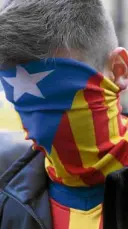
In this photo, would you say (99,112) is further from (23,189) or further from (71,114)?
(23,189)

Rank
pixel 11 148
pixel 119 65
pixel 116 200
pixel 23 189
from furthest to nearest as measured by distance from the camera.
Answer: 1. pixel 11 148
2. pixel 23 189
3. pixel 119 65
4. pixel 116 200

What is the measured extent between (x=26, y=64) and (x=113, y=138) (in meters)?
0.33

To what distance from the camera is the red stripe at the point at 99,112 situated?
1506 mm

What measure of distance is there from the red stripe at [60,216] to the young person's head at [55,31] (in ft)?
1.47

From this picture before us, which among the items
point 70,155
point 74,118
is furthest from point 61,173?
point 74,118

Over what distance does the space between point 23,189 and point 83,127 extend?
33 centimetres

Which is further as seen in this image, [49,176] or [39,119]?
[49,176]

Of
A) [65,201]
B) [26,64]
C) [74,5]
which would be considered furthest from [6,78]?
[65,201]

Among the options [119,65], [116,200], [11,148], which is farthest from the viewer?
[11,148]

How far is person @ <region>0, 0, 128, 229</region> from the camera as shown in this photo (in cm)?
148

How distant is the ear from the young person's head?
0.02 meters

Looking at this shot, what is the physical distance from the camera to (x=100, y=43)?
60.9 inches

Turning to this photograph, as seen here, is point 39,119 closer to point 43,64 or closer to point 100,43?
point 43,64

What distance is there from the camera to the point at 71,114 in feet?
4.94
